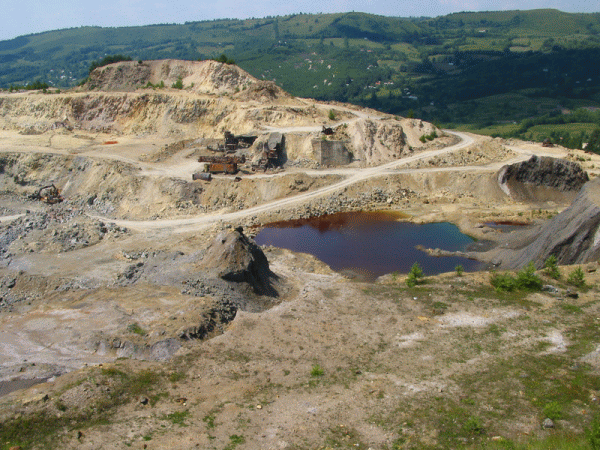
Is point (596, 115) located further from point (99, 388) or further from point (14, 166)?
point (99, 388)

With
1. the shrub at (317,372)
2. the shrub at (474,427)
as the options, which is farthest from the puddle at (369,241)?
the shrub at (474,427)

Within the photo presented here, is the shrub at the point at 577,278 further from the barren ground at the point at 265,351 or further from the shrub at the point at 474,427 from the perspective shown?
the shrub at the point at 474,427

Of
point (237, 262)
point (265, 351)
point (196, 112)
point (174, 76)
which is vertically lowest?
point (265, 351)

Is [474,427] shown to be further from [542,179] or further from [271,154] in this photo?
[271,154]

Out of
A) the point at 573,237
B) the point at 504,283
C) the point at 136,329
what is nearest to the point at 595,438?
the point at 504,283

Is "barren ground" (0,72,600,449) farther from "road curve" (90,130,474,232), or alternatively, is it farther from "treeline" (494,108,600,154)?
"treeline" (494,108,600,154)

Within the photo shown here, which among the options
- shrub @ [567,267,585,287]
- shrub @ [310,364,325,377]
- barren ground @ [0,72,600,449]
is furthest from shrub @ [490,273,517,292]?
shrub @ [310,364,325,377]

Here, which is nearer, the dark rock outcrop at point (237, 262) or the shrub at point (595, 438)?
the shrub at point (595, 438)
